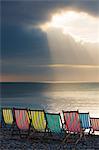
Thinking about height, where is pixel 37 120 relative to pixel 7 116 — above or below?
below

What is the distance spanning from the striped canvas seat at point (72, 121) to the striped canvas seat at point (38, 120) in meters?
0.66

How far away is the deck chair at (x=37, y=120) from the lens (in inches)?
506

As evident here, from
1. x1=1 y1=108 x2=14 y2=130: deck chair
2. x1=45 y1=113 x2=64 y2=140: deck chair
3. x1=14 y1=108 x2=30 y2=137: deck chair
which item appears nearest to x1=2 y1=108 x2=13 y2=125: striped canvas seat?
x1=1 y1=108 x2=14 y2=130: deck chair

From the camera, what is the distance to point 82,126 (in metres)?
13.0

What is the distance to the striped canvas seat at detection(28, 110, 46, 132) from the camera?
1286 cm

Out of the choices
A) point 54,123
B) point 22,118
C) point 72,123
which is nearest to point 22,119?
point 22,118

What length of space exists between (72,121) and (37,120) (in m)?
1.03

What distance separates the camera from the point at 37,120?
42.4ft

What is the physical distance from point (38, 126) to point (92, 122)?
6.63ft

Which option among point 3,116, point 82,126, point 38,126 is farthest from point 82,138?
point 3,116

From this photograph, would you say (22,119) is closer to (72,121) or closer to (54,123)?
(54,123)

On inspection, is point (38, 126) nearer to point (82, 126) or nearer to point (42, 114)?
point (42, 114)

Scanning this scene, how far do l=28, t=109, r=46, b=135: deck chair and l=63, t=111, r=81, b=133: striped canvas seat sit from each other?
0.66 metres

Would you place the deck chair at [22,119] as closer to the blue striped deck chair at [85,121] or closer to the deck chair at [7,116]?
the deck chair at [7,116]
